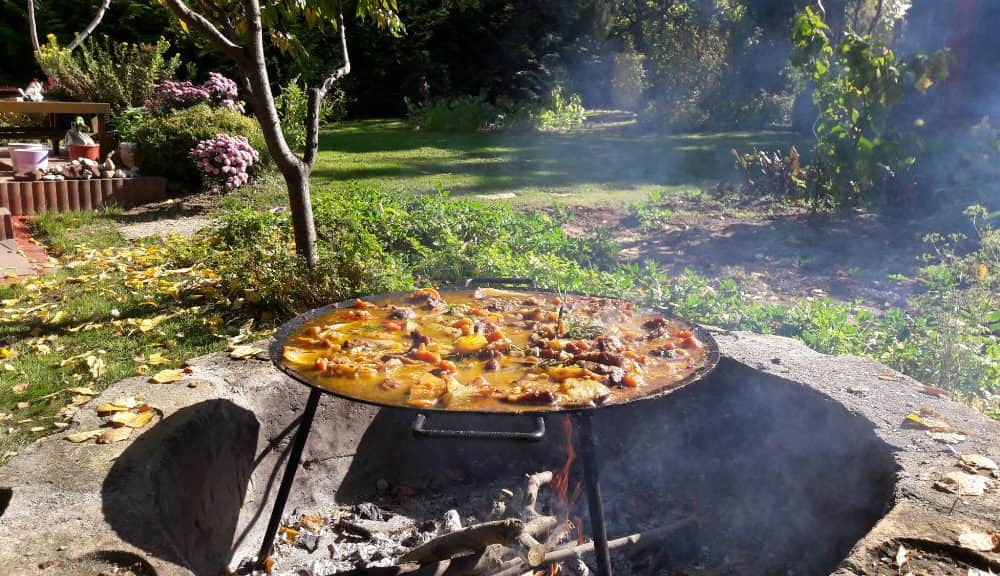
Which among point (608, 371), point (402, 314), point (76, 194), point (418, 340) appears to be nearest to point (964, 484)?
point (608, 371)

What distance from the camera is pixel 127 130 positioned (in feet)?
33.9

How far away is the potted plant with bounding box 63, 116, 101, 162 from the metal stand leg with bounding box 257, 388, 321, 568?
8784 millimetres

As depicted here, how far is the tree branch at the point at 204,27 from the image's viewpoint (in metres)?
4.09

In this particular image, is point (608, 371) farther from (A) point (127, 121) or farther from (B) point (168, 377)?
(A) point (127, 121)

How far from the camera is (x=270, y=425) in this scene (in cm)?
304

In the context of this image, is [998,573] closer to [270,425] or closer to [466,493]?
[466,493]

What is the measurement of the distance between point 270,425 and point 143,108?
31.1 ft

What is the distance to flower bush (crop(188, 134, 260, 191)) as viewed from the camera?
8945 millimetres

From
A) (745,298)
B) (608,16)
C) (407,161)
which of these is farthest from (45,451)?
(608,16)

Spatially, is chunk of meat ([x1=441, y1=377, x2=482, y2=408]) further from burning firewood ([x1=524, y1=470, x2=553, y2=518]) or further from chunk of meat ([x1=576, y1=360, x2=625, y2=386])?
burning firewood ([x1=524, y1=470, x2=553, y2=518])

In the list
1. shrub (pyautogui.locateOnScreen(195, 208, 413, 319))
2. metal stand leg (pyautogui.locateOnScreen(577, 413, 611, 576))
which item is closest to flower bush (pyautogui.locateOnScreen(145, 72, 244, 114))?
shrub (pyautogui.locateOnScreen(195, 208, 413, 319))

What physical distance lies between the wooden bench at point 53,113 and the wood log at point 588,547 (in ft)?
29.3

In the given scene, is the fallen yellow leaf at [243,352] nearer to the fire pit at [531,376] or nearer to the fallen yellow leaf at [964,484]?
the fire pit at [531,376]

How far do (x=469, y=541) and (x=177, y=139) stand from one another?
8.54 meters
